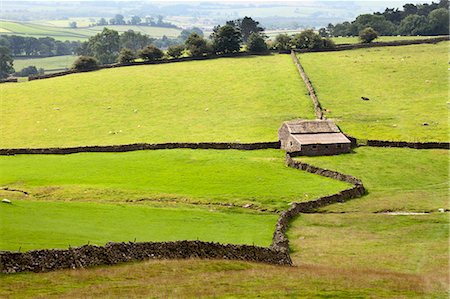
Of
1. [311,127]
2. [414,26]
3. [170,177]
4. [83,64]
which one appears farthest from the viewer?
[414,26]

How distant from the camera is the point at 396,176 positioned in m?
52.5

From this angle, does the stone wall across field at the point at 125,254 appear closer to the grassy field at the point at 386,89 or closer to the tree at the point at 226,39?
the grassy field at the point at 386,89

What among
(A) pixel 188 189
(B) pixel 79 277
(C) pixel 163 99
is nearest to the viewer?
(B) pixel 79 277

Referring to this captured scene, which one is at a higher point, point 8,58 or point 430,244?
point 8,58

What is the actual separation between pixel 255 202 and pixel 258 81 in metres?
50.9

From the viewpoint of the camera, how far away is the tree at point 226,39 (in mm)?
112625

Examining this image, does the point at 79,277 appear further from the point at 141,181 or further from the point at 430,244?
the point at 141,181

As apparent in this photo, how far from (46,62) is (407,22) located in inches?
3738

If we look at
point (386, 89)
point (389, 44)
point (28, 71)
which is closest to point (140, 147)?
point (386, 89)

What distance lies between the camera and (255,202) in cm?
4491

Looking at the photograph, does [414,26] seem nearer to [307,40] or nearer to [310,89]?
[307,40]

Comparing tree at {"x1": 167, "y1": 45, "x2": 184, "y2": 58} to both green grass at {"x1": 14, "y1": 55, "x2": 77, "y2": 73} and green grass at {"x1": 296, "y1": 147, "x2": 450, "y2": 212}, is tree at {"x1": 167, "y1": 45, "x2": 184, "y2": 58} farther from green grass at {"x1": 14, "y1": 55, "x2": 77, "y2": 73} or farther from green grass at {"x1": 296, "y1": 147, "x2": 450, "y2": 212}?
green grass at {"x1": 296, "y1": 147, "x2": 450, "y2": 212}

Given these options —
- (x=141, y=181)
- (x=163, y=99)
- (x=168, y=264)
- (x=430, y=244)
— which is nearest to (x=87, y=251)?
(x=168, y=264)

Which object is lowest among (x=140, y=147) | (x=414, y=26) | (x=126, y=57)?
(x=140, y=147)
